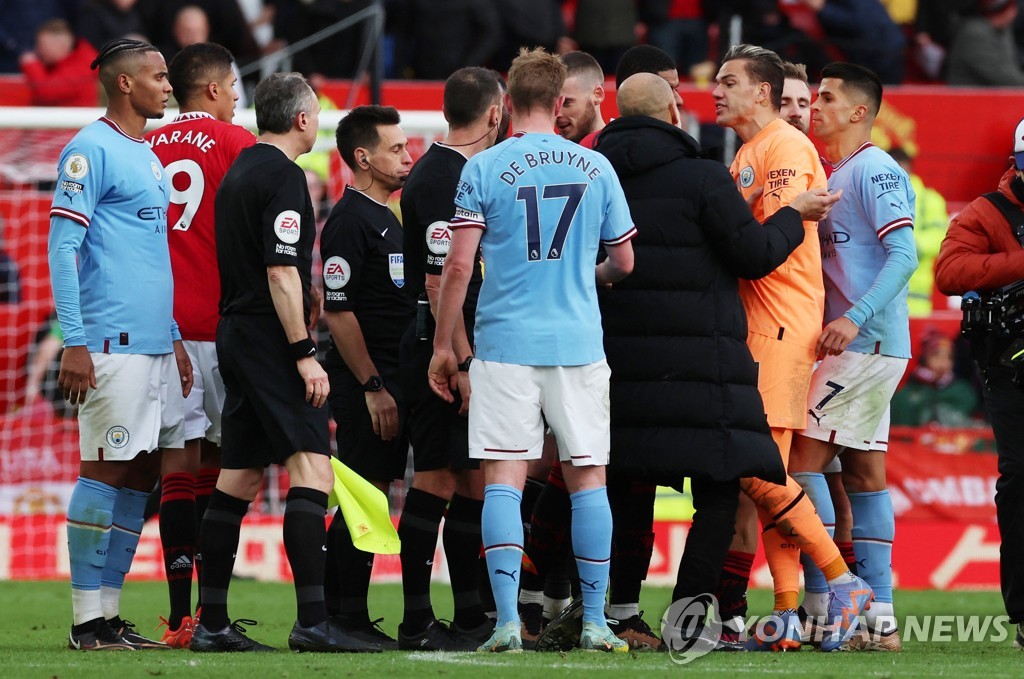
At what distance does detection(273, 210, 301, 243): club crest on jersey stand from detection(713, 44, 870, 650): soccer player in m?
1.87

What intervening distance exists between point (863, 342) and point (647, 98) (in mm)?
1503

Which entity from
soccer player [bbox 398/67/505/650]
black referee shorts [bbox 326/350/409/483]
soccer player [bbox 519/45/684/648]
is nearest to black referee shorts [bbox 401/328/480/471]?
soccer player [bbox 398/67/505/650]

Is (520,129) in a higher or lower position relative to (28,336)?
higher

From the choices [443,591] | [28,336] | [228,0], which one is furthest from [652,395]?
[228,0]

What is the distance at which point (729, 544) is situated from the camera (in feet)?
20.4

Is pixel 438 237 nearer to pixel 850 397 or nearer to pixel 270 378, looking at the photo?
pixel 270 378

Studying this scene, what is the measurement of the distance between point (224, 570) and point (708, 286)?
85.9 inches

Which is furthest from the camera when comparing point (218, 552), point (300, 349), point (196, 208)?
point (196, 208)

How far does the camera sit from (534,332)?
5.82 metres

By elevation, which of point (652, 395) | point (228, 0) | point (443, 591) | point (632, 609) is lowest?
point (443, 591)

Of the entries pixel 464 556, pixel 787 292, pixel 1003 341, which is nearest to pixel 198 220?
pixel 464 556

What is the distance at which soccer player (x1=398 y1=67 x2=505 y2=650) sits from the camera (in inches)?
252

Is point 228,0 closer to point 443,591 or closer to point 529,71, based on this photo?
point 443,591

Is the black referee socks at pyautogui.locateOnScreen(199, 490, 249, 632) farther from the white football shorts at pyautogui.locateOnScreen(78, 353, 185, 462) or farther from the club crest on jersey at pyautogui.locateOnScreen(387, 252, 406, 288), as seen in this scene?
the club crest on jersey at pyautogui.locateOnScreen(387, 252, 406, 288)
